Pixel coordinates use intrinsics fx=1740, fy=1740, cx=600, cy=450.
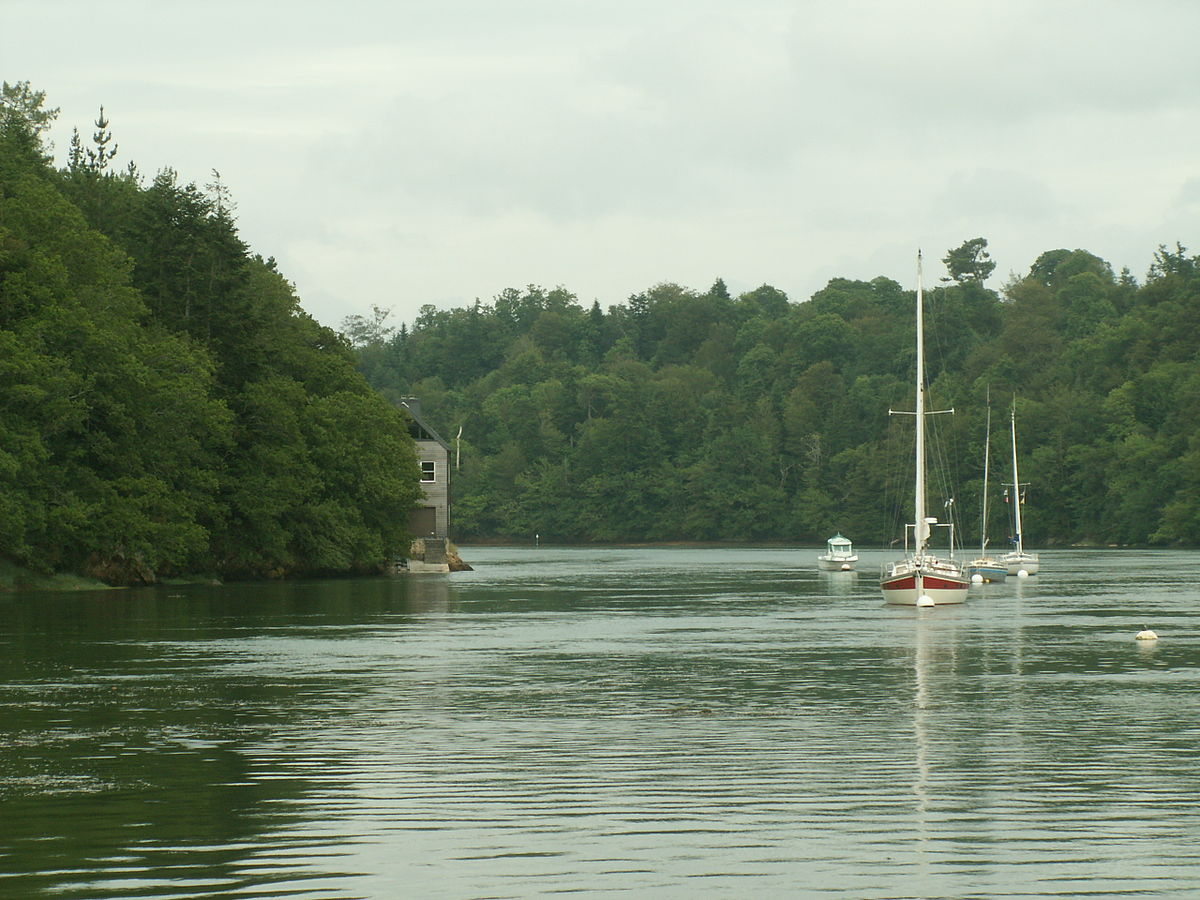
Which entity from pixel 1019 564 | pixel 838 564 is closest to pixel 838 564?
pixel 838 564

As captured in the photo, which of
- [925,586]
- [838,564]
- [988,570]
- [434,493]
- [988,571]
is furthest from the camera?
[838,564]

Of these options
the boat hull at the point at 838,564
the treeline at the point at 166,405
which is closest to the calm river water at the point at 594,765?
the treeline at the point at 166,405

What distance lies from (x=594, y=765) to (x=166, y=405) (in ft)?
184

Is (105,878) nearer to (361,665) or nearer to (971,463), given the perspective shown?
(361,665)

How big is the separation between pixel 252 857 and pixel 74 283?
60.4m

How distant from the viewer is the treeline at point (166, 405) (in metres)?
64.8

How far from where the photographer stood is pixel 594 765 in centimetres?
1894

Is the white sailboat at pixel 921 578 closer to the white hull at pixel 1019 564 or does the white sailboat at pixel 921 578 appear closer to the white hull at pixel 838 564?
the white hull at pixel 1019 564

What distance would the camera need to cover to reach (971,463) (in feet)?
627

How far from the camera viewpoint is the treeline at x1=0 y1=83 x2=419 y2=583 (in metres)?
64.8

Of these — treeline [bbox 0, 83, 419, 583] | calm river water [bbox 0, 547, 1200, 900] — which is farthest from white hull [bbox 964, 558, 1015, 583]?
calm river water [bbox 0, 547, 1200, 900]

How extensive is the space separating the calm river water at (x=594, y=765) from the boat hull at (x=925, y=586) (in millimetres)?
18560

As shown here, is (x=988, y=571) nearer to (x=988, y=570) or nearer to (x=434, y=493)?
(x=988, y=570)

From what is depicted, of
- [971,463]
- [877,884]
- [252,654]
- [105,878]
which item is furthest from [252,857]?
[971,463]
